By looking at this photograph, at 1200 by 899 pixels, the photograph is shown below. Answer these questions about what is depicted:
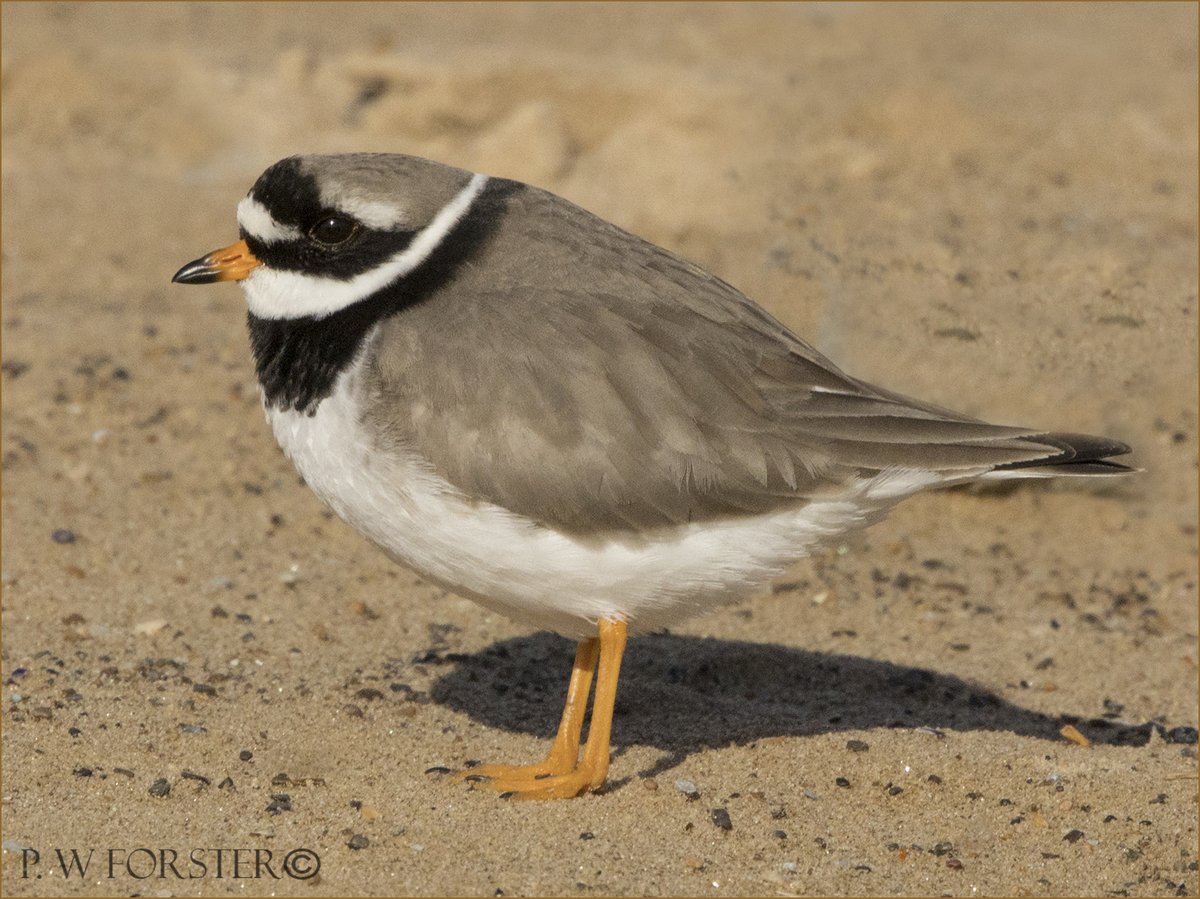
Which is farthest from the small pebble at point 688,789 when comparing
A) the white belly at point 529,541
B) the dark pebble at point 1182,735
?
the dark pebble at point 1182,735

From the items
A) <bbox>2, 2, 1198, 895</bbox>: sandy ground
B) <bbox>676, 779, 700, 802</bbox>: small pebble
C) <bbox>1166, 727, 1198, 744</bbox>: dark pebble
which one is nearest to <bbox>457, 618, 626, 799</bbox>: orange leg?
<bbox>2, 2, 1198, 895</bbox>: sandy ground

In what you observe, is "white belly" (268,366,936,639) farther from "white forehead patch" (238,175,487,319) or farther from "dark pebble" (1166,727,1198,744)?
"dark pebble" (1166,727,1198,744)

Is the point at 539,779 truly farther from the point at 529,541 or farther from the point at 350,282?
the point at 350,282

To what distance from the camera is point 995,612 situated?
27.2 ft

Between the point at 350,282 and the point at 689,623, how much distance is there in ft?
9.93

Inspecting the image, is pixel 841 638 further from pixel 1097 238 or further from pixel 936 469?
pixel 1097 238

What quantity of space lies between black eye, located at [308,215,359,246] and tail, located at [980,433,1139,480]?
252 cm

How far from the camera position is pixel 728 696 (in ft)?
23.2

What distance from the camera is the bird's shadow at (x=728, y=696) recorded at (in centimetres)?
662

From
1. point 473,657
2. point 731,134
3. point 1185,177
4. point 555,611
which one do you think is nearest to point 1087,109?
point 1185,177

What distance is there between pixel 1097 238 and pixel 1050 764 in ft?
18.3

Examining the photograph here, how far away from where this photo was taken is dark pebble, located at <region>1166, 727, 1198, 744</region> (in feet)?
22.6

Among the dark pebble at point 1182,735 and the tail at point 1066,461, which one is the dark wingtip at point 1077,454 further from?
the dark pebble at point 1182,735

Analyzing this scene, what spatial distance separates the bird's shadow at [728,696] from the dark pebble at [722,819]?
57 cm
